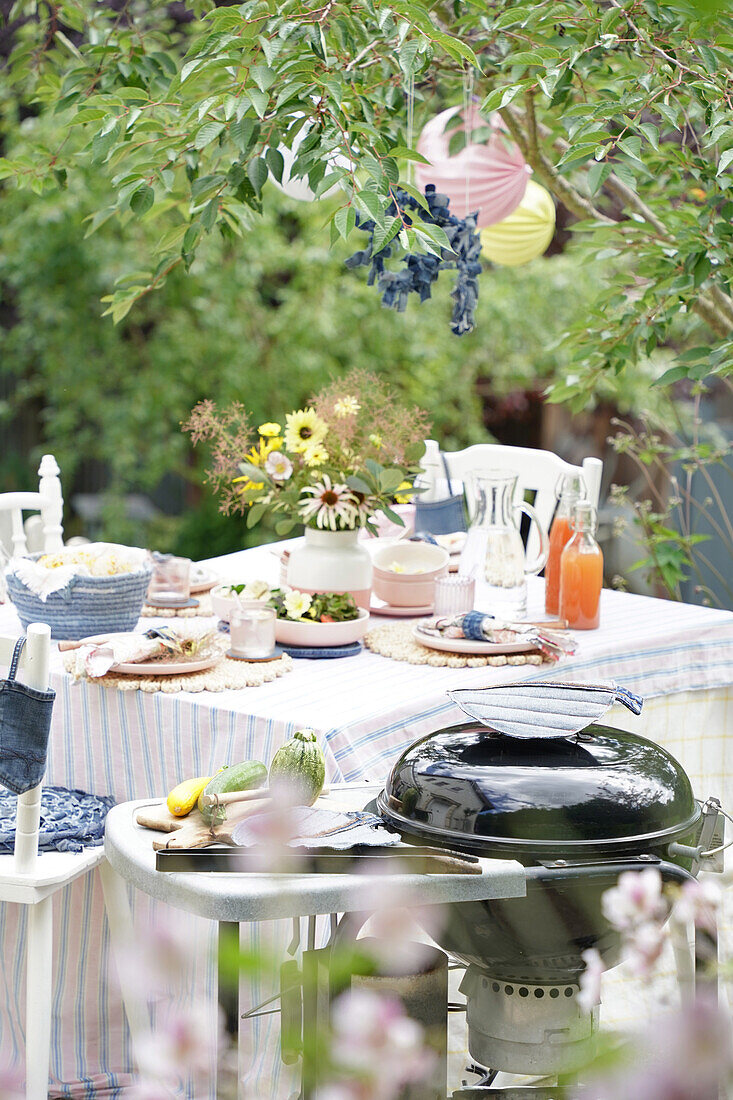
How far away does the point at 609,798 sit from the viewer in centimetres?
139

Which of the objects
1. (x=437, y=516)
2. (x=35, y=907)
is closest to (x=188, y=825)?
(x=35, y=907)

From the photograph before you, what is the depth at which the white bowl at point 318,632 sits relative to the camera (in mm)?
2209

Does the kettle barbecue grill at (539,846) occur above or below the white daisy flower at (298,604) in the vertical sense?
below

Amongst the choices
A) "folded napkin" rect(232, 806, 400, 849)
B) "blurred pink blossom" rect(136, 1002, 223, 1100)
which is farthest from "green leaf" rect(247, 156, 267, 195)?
"blurred pink blossom" rect(136, 1002, 223, 1100)

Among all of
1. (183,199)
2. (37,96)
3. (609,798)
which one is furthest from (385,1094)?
(37,96)

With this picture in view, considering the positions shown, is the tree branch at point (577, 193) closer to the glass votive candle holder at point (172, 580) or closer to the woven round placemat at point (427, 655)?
the woven round placemat at point (427, 655)

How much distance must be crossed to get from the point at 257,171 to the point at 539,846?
1235mm

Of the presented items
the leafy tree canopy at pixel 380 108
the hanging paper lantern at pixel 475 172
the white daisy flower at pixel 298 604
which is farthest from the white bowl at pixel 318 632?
the hanging paper lantern at pixel 475 172

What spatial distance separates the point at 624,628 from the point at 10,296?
5.63 meters

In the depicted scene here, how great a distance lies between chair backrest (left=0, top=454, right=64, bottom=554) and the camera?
106 inches

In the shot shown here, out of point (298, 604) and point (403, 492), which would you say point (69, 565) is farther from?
point (403, 492)

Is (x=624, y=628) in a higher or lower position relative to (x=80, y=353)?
lower

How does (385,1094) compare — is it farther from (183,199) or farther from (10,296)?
(10,296)

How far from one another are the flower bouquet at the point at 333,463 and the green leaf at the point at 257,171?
387 mm
